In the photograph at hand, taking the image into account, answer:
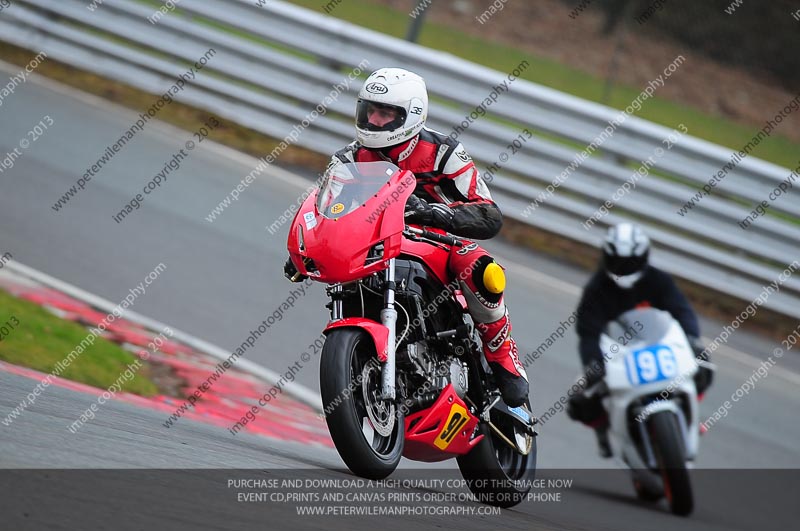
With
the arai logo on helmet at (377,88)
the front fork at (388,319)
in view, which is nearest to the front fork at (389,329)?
the front fork at (388,319)

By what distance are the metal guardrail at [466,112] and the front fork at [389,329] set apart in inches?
271

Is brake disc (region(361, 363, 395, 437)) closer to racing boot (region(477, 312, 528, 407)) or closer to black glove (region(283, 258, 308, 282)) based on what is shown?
black glove (region(283, 258, 308, 282))

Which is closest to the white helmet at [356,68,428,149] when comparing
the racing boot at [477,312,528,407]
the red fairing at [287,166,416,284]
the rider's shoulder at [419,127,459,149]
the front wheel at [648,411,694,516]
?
the rider's shoulder at [419,127,459,149]

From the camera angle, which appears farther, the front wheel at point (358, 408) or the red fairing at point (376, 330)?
the red fairing at point (376, 330)

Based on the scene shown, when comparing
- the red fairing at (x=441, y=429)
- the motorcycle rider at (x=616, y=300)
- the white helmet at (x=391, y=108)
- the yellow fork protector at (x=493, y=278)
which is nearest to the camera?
the red fairing at (x=441, y=429)

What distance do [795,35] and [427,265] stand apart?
14734 mm

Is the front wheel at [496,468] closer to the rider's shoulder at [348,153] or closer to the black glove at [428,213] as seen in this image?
the black glove at [428,213]

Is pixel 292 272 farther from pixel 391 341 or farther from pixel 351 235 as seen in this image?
pixel 391 341

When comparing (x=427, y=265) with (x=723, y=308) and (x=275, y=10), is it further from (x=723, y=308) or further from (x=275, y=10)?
(x=275, y=10)

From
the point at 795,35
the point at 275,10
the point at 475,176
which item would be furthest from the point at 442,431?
the point at 795,35

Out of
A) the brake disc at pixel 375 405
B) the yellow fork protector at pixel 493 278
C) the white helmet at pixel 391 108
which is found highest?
the white helmet at pixel 391 108

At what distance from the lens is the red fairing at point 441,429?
5.17 meters

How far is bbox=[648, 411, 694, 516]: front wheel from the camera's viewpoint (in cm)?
673

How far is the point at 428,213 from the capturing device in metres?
5.19
